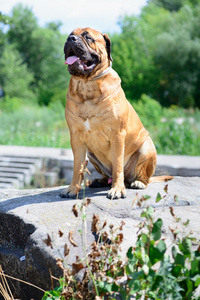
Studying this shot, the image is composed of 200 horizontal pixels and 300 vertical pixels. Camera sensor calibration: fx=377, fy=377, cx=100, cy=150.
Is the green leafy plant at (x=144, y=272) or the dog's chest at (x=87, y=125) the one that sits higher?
the dog's chest at (x=87, y=125)

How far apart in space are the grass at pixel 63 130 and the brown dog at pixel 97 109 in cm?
594

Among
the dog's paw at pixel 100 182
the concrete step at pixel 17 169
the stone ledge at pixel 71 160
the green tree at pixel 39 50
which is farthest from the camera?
the green tree at pixel 39 50

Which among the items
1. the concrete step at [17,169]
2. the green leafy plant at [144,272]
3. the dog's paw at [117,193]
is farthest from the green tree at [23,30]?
the green leafy plant at [144,272]

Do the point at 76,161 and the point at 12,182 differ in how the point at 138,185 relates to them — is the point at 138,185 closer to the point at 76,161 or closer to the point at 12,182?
the point at 76,161

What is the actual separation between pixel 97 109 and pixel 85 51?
1.67 ft

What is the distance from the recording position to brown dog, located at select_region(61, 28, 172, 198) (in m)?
3.04

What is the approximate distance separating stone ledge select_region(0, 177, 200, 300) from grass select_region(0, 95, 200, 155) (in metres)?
5.86

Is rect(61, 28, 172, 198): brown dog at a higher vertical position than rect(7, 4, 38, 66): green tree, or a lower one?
lower

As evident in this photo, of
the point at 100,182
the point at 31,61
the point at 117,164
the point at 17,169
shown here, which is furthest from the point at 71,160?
the point at 31,61

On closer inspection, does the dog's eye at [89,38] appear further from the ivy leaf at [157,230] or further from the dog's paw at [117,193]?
the ivy leaf at [157,230]

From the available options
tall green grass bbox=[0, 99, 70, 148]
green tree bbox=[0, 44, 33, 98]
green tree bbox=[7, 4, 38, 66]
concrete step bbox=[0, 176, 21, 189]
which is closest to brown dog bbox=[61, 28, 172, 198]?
concrete step bbox=[0, 176, 21, 189]

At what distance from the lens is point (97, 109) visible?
10.6 ft

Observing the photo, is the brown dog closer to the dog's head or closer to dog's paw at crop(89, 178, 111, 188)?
the dog's head

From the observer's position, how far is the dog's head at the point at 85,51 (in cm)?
296
